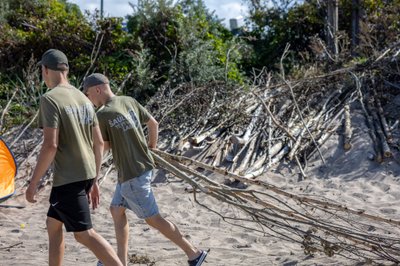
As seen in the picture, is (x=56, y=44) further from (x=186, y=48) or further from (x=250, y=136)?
(x=250, y=136)

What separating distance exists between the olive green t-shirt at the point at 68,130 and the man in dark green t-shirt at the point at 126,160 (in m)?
0.48

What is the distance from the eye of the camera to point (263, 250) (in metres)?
6.25

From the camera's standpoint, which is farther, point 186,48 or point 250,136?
point 186,48

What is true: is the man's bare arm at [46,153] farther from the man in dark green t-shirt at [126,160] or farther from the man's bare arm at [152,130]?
the man's bare arm at [152,130]

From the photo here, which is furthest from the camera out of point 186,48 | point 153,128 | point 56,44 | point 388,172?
point 56,44

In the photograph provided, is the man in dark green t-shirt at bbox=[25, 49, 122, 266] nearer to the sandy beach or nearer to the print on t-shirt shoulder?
the print on t-shirt shoulder

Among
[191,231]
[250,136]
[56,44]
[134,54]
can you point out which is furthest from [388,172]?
[56,44]

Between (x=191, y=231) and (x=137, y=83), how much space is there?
4680 mm

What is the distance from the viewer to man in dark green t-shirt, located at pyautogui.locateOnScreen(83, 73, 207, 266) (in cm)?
494

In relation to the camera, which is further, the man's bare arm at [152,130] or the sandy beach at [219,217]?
the sandy beach at [219,217]

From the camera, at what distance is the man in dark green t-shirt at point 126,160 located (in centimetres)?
494

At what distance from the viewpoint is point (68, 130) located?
4.34 meters

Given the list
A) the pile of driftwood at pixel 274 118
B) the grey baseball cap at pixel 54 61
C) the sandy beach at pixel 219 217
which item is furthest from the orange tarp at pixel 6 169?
the grey baseball cap at pixel 54 61

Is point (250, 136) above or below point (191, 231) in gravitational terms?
above
